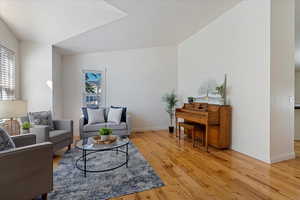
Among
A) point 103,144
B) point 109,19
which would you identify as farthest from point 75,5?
point 103,144

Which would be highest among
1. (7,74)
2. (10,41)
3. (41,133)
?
(10,41)

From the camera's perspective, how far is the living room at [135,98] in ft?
6.48

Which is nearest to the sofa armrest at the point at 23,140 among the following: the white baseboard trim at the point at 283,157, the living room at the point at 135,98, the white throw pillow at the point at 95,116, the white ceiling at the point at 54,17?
the living room at the point at 135,98

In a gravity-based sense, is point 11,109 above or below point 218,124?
above

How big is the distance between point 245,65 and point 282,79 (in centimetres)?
63

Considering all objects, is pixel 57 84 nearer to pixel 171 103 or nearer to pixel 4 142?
pixel 4 142

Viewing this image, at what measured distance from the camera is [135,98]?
533 centimetres

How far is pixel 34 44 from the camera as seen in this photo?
398 centimetres

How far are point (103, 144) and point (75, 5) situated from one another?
2.54 metres

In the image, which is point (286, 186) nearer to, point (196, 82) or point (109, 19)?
point (196, 82)

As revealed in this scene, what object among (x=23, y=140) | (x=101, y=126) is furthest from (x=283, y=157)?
(x=23, y=140)

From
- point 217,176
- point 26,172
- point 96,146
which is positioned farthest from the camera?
point 96,146

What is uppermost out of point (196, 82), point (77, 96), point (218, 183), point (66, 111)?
point (196, 82)

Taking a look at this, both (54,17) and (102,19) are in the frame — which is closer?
(54,17)
